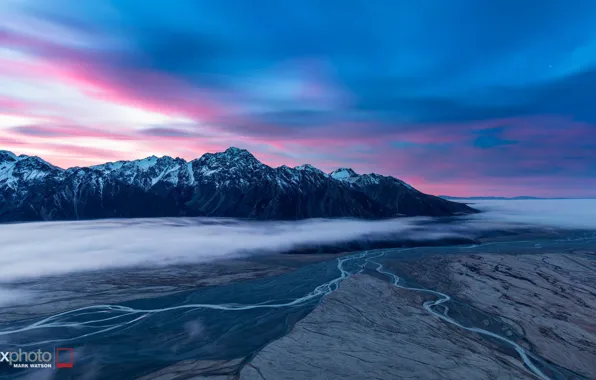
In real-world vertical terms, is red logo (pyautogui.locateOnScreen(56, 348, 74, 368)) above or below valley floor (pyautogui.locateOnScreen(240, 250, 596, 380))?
below

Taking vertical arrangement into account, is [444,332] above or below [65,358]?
above

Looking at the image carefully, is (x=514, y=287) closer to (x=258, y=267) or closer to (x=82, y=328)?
(x=258, y=267)

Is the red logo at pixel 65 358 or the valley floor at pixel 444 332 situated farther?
the red logo at pixel 65 358

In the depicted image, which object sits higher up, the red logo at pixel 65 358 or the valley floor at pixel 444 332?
the valley floor at pixel 444 332

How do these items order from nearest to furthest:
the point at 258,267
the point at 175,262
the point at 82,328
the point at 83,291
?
the point at 82,328 → the point at 83,291 → the point at 258,267 → the point at 175,262

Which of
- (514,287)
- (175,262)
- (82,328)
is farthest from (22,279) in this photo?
(514,287)

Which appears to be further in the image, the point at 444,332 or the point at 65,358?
the point at 444,332

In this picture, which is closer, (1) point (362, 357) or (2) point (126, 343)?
(1) point (362, 357)

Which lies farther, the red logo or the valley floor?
the red logo
